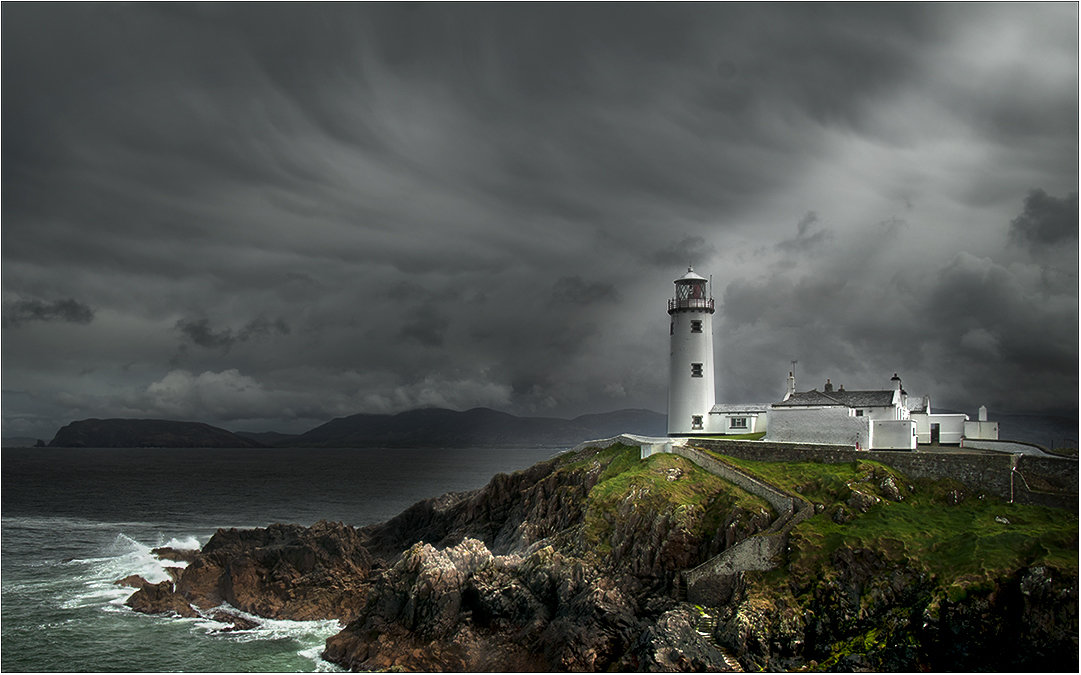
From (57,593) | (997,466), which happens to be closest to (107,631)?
(57,593)

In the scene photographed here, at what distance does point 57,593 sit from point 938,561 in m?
47.6

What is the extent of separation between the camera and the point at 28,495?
3711 inches

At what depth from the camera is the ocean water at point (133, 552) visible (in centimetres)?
3362

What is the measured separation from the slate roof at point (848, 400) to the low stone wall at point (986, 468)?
5162 millimetres

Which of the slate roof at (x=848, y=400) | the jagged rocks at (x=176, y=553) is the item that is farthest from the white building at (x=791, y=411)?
the jagged rocks at (x=176, y=553)

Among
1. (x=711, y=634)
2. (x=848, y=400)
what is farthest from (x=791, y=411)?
(x=711, y=634)

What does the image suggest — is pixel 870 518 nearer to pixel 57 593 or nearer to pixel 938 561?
pixel 938 561

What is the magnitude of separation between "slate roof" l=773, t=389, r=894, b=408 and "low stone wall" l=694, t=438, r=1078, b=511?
5.16 meters

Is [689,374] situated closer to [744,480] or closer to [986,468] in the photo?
[744,480]

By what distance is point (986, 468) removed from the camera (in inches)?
1347

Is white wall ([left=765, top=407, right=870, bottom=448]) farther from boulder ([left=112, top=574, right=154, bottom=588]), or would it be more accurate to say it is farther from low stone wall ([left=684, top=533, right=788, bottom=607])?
boulder ([left=112, top=574, right=154, bottom=588])

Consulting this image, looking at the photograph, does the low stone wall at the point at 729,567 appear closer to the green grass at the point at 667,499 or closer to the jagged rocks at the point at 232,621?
the green grass at the point at 667,499

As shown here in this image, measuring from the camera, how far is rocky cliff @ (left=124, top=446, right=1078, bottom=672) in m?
25.9

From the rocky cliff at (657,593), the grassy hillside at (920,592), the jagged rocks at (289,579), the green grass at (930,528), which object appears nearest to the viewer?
the grassy hillside at (920,592)
